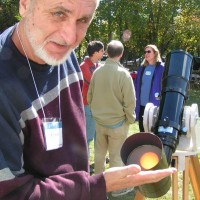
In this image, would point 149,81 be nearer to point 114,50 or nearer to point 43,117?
point 114,50

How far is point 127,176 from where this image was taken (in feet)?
4.12

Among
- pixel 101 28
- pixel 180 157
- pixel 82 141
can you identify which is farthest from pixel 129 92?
pixel 101 28

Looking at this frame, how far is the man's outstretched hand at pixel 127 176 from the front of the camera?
48.7 inches

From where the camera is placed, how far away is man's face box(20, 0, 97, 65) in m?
1.27

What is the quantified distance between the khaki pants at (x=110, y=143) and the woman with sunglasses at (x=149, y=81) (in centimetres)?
77

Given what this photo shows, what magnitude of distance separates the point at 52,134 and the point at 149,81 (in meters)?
4.04

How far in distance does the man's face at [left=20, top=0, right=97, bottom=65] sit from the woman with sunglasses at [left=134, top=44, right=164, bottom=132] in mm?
3903

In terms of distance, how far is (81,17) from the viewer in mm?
1320

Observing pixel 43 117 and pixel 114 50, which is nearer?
pixel 43 117

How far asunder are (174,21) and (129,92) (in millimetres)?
15628

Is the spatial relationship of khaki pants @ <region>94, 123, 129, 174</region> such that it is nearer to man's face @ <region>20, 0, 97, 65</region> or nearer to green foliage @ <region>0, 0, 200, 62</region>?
man's face @ <region>20, 0, 97, 65</region>

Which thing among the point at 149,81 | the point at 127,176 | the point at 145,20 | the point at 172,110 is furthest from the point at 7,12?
the point at 127,176

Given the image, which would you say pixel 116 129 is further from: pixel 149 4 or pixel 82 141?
pixel 149 4

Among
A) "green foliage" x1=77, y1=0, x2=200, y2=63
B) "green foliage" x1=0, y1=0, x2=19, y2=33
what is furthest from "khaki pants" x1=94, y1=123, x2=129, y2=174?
"green foliage" x1=0, y1=0, x2=19, y2=33
